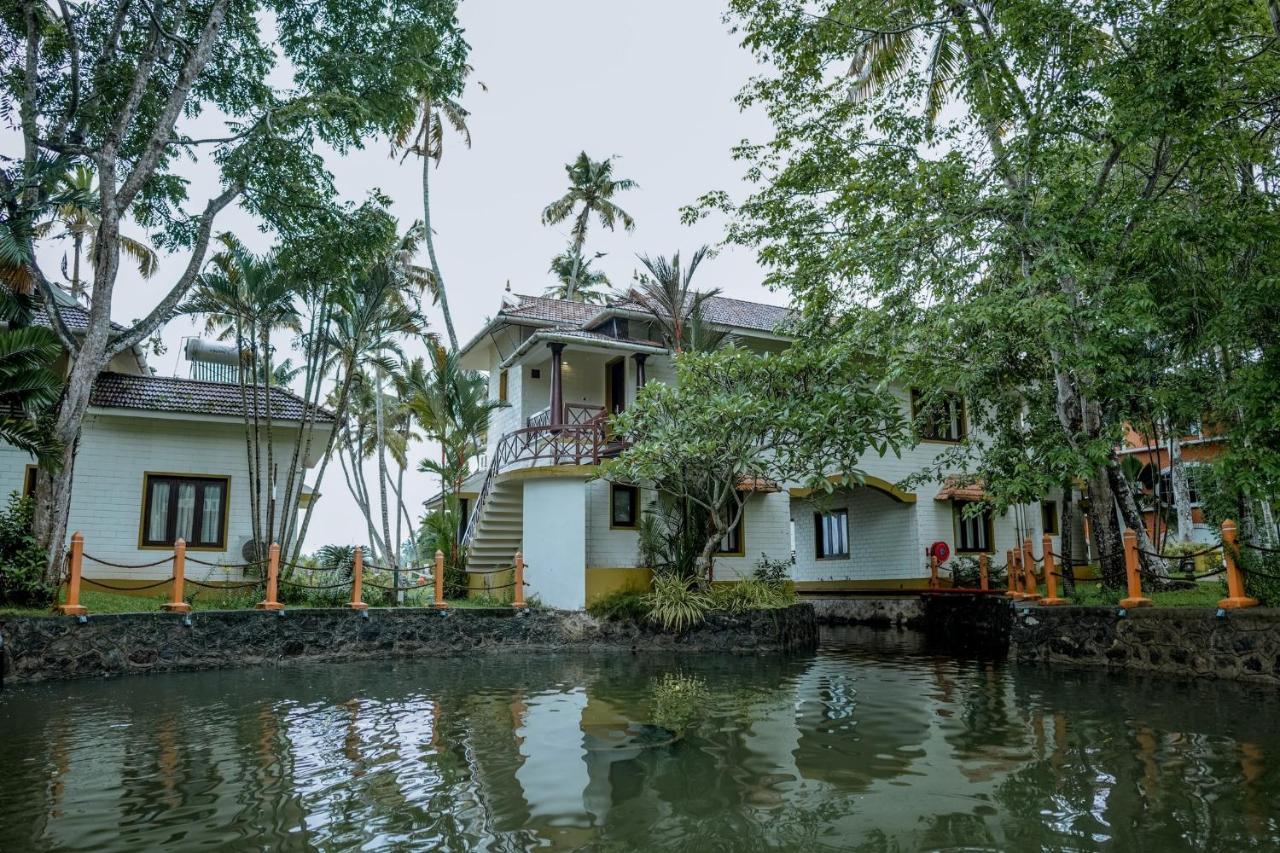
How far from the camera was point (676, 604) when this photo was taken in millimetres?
14922

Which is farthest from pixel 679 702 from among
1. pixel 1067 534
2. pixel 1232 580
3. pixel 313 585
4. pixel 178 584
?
pixel 1067 534

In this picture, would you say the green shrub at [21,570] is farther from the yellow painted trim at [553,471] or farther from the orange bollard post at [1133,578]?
the orange bollard post at [1133,578]

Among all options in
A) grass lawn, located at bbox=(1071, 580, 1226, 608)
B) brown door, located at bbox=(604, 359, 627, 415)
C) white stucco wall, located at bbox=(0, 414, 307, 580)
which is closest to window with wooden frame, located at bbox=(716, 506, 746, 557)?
brown door, located at bbox=(604, 359, 627, 415)

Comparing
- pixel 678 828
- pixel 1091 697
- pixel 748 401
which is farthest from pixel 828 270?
pixel 678 828

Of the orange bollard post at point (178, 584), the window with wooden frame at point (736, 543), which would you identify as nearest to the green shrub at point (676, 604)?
the window with wooden frame at point (736, 543)

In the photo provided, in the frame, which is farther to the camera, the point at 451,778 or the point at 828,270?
the point at 828,270

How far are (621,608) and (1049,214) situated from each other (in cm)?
953

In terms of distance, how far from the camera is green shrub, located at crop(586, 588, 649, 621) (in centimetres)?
1521

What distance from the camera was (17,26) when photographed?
14227 millimetres

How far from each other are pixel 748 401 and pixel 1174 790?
8.79 metres

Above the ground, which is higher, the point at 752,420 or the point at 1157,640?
the point at 752,420

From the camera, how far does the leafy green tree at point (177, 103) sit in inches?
518

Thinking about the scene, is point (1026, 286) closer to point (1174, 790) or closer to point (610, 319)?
point (1174, 790)

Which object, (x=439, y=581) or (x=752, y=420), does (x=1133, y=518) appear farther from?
(x=439, y=581)
